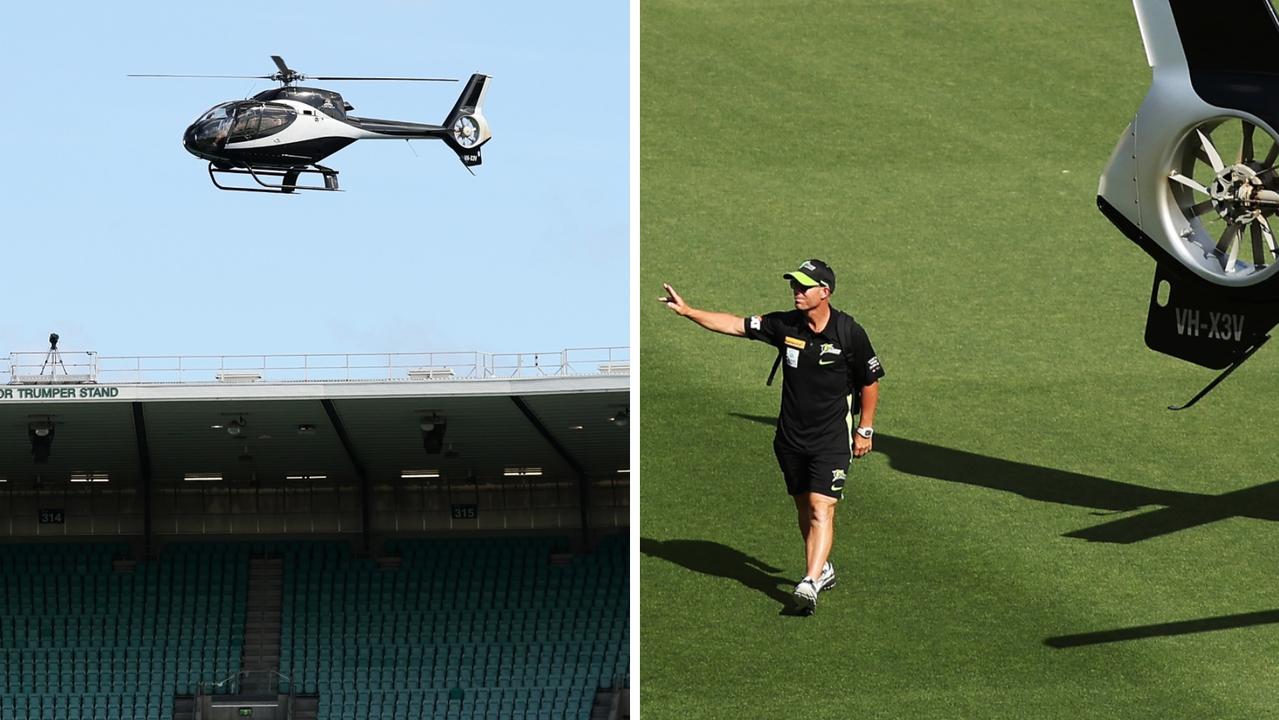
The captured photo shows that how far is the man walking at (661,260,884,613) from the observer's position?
7793mm

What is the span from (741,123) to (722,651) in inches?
350

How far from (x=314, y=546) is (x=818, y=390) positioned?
63.1 ft

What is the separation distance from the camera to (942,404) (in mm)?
11094

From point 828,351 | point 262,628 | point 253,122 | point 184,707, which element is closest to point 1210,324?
point 828,351

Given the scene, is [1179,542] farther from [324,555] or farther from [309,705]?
[324,555]

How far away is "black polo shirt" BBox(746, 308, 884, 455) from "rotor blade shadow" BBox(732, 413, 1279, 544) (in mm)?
2098

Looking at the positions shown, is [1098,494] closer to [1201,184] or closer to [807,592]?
[1201,184]

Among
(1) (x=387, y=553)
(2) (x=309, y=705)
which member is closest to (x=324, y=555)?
(1) (x=387, y=553)

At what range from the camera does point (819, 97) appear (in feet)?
55.1

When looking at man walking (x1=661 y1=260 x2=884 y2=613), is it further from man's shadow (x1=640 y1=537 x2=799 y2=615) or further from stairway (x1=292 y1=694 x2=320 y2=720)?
stairway (x1=292 y1=694 x2=320 y2=720)

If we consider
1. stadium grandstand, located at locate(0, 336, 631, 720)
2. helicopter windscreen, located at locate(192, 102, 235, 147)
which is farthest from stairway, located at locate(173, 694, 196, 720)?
helicopter windscreen, located at locate(192, 102, 235, 147)

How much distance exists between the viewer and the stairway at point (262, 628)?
23.4 metres

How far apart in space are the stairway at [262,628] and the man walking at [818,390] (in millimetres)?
16746

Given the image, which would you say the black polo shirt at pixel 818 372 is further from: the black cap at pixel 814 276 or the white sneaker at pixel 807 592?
the white sneaker at pixel 807 592
